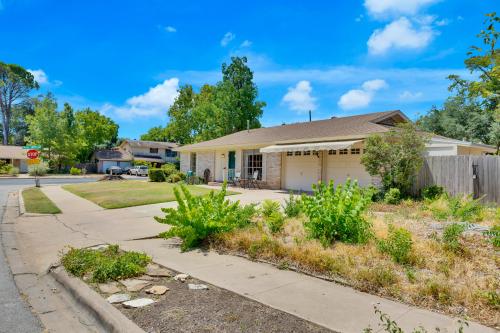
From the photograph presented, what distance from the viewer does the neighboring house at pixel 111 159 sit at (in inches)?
2174

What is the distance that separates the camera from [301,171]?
17.7m

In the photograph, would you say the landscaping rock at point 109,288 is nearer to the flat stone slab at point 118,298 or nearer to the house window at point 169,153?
the flat stone slab at point 118,298

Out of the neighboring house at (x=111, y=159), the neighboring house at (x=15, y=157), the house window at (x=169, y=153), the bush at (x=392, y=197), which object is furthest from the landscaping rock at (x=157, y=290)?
the house window at (x=169, y=153)

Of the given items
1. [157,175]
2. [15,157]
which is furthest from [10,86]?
[157,175]

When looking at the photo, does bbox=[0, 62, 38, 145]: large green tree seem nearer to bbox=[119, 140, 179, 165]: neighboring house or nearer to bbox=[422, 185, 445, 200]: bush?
bbox=[119, 140, 179, 165]: neighboring house

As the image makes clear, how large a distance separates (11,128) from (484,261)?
84.8 m

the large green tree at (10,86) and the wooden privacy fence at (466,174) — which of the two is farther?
the large green tree at (10,86)

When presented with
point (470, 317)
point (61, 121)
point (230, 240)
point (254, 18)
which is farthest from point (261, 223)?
point (61, 121)

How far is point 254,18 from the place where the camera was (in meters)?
13.6

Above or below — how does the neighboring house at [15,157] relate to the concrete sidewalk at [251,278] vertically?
above

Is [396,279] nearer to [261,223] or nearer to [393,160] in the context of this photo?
[261,223]

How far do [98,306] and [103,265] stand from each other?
3.80 ft

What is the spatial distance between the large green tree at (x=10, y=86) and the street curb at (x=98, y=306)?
251 feet

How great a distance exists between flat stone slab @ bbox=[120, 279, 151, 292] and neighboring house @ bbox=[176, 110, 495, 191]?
10920 millimetres
